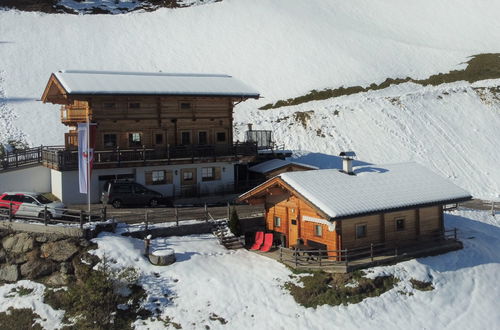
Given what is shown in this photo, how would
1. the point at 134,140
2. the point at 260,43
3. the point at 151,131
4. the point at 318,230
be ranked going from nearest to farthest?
1. the point at 318,230
2. the point at 134,140
3. the point at 151,131
4. the point at 260,43

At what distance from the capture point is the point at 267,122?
53.1 meters

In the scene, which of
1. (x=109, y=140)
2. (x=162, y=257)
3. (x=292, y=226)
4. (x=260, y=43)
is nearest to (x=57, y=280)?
(x=162, y=257)

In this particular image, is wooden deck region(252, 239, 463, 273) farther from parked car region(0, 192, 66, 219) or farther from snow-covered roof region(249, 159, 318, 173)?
snow-covered roof region(249, 159, 318, 173)

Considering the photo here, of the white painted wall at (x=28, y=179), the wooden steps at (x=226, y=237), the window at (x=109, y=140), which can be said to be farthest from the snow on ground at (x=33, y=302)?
the white painted wall at (x=28, y=179)

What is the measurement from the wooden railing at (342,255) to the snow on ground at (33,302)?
1039 centimetres

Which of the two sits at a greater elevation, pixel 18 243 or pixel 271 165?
pixel 271 165

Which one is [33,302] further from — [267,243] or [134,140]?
[134,140]

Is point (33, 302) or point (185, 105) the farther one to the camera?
point (185, 105)

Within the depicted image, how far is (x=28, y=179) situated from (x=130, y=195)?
9.33 m

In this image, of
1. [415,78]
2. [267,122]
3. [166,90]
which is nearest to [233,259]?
[166,90]

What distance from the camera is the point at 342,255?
2305 cm

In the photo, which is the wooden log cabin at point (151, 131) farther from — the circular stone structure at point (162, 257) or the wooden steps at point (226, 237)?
the circular stone structure at point (162, 257)

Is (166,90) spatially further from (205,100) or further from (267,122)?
(267,122)

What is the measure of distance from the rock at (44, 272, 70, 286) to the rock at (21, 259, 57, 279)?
0.41 m
